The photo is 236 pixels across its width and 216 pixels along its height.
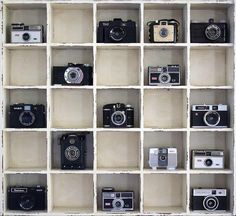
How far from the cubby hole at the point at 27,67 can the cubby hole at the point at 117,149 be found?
817 mm

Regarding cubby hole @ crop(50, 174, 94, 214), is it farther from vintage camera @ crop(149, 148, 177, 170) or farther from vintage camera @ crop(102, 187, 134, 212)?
vintage camera @ crop(149, 148, 177, 170)

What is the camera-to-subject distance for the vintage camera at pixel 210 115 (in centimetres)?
477

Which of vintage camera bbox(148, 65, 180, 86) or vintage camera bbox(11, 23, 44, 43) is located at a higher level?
vintage camera bbox(11, 23, 44, 43)

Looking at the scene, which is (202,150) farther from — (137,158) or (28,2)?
(28,2)

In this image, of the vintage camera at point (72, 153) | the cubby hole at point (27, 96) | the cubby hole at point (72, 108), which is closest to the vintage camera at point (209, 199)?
the vintage camera at point (72, 153)

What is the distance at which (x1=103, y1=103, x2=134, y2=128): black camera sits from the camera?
4.73m

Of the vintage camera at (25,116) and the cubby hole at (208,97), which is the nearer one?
the vintage camera at (25,116)

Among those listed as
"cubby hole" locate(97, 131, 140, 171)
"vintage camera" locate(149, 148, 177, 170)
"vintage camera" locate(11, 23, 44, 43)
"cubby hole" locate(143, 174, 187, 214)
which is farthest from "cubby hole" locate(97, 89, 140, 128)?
"vintage camera" locate(11, 23, 44, 43)

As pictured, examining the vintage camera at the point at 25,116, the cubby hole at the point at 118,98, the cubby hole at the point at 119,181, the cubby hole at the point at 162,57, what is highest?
the cubby hole at the point at 162,57

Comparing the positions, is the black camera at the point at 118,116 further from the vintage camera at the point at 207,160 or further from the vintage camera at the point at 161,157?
the vintage camera at the point at 207,160

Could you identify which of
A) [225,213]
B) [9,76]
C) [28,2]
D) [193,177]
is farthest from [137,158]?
[28,2]

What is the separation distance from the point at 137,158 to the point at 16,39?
1.62m

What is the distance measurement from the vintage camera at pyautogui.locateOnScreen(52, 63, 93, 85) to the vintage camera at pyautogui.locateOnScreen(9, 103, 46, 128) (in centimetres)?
33

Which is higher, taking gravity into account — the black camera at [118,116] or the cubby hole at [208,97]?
the cubby hole at [208,97]
